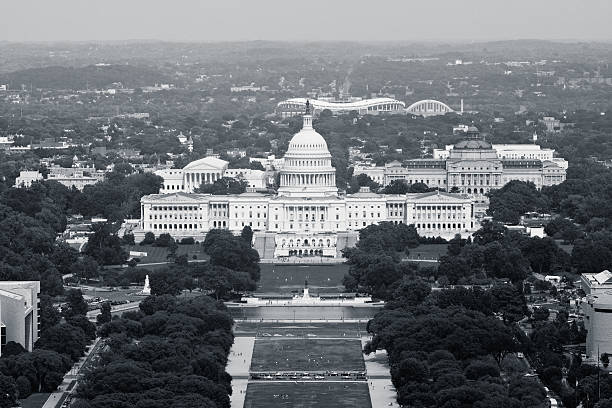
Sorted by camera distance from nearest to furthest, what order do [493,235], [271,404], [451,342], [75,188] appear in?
[271,404] < [451,342] < [493,235] < [75,188]

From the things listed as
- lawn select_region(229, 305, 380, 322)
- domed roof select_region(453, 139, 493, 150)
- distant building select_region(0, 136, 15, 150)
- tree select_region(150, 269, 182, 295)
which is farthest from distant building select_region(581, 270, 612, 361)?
distant building select_region(0, 136, 15, 150)

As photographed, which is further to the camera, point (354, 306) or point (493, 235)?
point (493, 235)

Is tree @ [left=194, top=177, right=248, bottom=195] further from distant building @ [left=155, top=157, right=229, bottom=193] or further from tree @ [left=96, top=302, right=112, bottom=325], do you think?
tree @ [left=96, top=302, right=112, bottom=325]

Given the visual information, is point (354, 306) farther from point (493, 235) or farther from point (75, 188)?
point (75, 188)

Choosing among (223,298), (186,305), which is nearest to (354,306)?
(223,298)

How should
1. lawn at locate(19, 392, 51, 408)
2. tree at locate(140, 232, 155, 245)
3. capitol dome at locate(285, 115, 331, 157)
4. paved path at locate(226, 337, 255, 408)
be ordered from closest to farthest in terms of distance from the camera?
lawn at locate(19, 392, 51, 408), paved path at locate(226, 337, 255, 408), tree at locate(140, 232, 155, 245), capitol dome at locate(285, 115, 331, 157)
